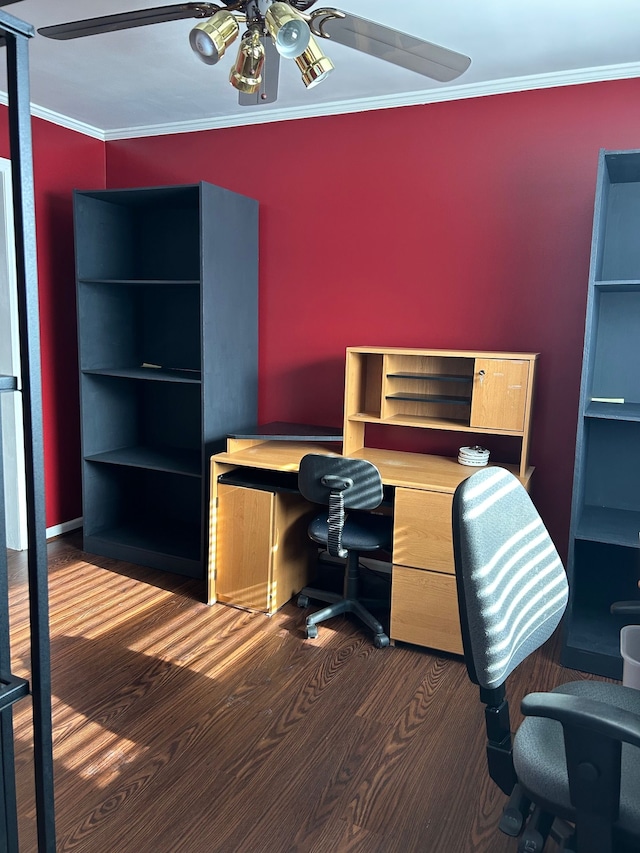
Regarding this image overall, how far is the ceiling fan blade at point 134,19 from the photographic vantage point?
1.70m

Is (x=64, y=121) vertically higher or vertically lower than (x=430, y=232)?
higher

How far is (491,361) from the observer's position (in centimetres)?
279

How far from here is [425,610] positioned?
2682 mm

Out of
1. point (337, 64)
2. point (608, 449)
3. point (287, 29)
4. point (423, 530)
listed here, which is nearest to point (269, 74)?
point (287, 29)

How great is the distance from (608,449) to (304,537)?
1475 millimetres

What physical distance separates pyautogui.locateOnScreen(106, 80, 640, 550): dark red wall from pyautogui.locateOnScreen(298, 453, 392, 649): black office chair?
0.70m

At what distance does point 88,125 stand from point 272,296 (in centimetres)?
154

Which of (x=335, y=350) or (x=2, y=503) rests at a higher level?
(x=335, y=350)

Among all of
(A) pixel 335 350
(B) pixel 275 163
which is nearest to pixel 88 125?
(B) pixel 275 163

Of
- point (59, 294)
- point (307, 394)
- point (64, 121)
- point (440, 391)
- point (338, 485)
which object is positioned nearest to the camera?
point (338, 485)

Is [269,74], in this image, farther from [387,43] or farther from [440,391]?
[440,391]

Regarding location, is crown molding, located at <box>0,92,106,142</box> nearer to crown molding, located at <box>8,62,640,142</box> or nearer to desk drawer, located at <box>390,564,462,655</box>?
crown molding, located at <box>8,62,640,142</box>

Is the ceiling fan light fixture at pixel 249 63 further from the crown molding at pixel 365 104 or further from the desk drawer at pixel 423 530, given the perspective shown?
the desk drawer at pixel 423 530

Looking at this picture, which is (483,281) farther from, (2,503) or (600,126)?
(2,503)
